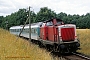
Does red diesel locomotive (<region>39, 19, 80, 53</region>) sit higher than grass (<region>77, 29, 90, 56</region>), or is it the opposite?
red diesel locomotive (<region>39, 19, 80, 53</region>)

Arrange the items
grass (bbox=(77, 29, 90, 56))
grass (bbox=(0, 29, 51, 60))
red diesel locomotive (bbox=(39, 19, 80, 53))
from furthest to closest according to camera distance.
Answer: grass (bbox=(77, 29, 90, 56)) < red diesel locomotive (bbox=(39, 19, 80, 53)) < grass (bbox=(0, 29, 51, 60))

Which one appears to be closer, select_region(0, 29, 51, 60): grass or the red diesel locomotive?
select_region(0, 29, 51, 60): grass

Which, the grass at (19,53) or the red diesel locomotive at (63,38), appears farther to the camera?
the red diesel locomotive at (63,38)

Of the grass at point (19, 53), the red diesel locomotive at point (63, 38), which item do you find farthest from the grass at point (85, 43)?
the grass at point (19, 53)

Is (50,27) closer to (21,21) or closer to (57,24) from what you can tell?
(57,24)

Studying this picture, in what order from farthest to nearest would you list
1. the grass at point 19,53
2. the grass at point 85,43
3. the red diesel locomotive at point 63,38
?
the grass at point 85,43 < the red diesel locomotive at point 63,38 < the grass at point 19,53

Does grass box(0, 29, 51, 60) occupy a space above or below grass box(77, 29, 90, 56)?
above

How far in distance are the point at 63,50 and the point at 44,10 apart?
240 feet

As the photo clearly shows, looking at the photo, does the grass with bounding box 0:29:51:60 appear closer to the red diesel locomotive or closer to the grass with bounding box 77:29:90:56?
the red diesel locomotive

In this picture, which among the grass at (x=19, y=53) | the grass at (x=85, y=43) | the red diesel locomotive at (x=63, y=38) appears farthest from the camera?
the grass at (x=85, y=43)

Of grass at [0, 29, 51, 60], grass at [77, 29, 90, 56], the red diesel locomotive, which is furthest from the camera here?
grass at [77, 29, 90, 56]

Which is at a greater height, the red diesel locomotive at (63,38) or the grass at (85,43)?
the red diesel locomotive at (63,38)

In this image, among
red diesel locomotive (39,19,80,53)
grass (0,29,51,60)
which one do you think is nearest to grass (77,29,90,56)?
red diesel locomotive (39,19,80,53)

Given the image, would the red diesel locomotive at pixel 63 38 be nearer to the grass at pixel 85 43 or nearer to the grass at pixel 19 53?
the grass at pixel 85 43
